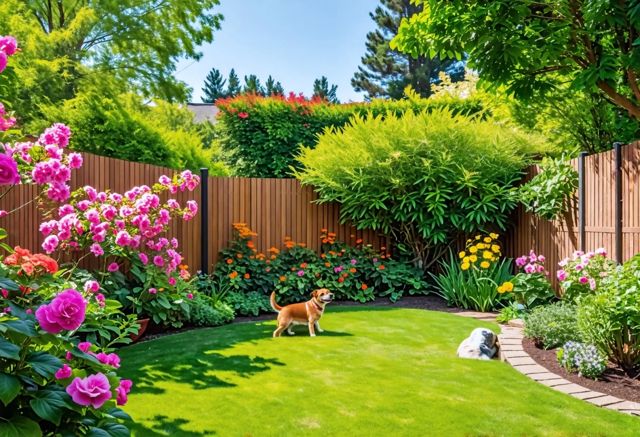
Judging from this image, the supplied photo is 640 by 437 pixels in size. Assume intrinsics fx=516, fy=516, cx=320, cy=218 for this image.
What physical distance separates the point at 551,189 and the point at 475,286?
162cm

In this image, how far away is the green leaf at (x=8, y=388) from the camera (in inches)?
53.7

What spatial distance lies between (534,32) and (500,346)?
2707 mm

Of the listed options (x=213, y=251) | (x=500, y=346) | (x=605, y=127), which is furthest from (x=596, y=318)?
(x=213, y=251)

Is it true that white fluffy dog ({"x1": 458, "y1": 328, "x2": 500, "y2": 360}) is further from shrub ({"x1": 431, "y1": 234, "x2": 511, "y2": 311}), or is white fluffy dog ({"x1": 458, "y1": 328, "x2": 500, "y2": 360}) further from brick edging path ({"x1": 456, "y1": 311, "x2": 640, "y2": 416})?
shrub ({"x1": 431, "y1": 234, "x2": 511, "y2": 311})

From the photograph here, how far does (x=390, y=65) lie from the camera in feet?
86.6

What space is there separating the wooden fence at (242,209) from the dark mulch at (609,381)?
444 centimetres

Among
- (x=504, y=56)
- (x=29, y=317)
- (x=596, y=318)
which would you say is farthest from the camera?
(x=504, y=56)

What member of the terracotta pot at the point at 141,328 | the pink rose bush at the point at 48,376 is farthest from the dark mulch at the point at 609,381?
the terracotta pot at the point at 141,328

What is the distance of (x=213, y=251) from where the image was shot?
739cm

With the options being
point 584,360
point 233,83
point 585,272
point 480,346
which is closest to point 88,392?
point 584,360

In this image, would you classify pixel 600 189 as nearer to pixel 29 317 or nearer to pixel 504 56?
pixel 504 56

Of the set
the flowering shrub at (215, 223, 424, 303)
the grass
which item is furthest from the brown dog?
the flowering shrub at (215, 223, 424, 303)

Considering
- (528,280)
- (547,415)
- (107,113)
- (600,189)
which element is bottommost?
(547,415)

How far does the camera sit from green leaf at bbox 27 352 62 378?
1.53 meters
